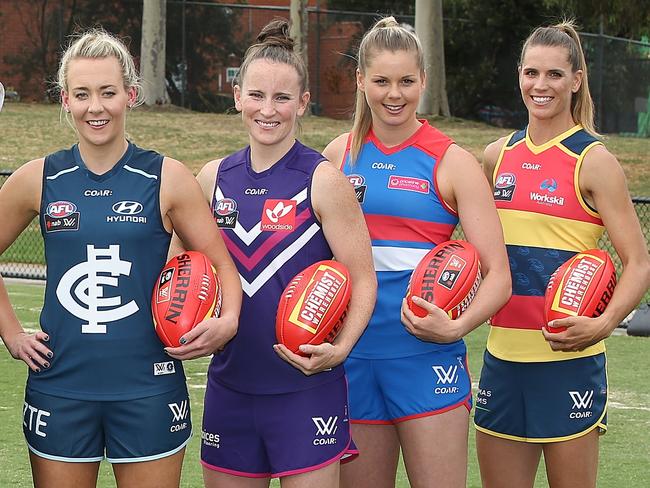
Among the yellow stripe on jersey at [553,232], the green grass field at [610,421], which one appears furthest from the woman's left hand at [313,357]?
the green grass field at [610,421]

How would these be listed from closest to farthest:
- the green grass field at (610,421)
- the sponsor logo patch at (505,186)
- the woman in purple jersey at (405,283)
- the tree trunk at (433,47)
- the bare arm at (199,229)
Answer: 1. the bare arm at (199,229)
2. the woman in purple jersey at (405,283)
3. the sponsor logo patch at (505,186)
4. the green grass field at (610,421)
5. the tree trunk at (433,47)

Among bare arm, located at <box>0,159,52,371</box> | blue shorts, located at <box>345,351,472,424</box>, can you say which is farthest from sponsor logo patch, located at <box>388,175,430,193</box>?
bare arm, located at <box>0,159,52,371</box>

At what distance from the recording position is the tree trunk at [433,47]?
88.2 feet

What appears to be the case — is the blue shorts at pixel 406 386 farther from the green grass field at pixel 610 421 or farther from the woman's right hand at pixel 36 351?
the green grass field at pixel 610 421

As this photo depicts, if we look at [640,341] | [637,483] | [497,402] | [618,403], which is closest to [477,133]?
[640,341]

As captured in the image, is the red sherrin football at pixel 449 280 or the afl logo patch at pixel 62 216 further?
the red sherrin football at pixel 449 280

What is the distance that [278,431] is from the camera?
418cm

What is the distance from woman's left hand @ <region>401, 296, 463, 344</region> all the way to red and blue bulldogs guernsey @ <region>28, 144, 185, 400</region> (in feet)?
2.72

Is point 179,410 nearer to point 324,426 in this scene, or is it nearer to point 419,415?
point 324,426

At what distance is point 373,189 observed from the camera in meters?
4.50

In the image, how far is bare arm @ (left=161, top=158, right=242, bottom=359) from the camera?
4.05m

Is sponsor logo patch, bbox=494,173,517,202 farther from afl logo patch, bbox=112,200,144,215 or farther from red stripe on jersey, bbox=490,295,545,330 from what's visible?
afl logo patch, bbox=112,200,144,215

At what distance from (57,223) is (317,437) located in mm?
1110

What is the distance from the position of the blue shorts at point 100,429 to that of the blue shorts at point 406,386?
0.78m
